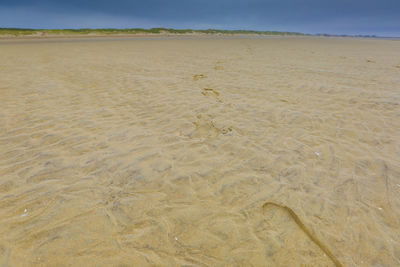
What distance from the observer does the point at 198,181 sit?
237 centimetres


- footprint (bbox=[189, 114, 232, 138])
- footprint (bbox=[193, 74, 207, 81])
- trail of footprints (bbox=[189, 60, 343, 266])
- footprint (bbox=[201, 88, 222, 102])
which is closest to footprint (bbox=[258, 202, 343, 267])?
trail of footprints (bbox=[189, 60, 343, 266])

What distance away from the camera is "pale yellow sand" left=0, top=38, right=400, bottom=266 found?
1.67 meters

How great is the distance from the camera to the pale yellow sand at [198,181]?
65.8 inches

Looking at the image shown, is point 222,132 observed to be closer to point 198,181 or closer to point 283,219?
point 198,181

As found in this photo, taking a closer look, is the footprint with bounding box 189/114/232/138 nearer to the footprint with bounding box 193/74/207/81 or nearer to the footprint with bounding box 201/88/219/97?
the footprint with bounding box 201/88/219/97

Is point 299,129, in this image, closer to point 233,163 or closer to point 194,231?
point 233,163

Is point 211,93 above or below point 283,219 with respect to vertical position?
above

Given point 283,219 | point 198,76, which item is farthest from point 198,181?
point 198,76

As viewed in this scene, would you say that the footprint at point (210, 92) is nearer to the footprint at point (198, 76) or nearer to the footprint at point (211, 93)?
the footprint at point (211, 93)

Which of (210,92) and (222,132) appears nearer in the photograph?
(222,132)

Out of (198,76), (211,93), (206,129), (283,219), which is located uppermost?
(198,76)

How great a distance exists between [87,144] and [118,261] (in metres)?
1.97

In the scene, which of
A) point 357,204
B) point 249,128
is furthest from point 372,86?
point 357,204

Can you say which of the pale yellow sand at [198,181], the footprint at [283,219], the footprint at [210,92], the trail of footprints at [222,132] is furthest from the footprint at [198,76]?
the footprint at [283,219]
